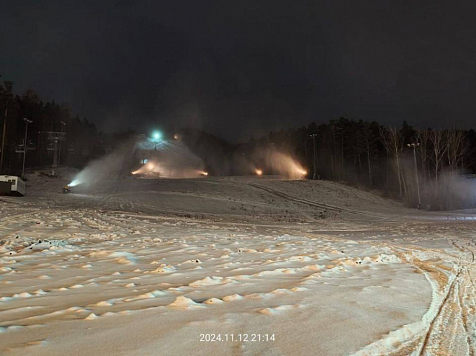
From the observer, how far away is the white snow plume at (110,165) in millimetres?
53275

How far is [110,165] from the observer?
2427 inches

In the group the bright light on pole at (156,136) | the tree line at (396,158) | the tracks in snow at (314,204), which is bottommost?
the tracks in snow at (314,204)

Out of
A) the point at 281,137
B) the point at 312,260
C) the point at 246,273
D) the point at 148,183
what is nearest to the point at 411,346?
the point at 246,273

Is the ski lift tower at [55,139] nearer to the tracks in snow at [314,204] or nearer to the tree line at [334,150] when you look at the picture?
the tree line at [334,150]

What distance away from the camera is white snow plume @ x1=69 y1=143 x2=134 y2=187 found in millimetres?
53275

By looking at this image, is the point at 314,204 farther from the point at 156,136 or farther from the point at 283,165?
the point at 156,136

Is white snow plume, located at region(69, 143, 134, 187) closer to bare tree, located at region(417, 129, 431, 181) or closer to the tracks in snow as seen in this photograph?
the tracks in snow

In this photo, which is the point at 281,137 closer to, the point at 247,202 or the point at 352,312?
the point at 247,202

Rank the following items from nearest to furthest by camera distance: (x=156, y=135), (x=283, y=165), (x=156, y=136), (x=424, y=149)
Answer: (x=424, y=149) → (x=283, y=165) → (x=156, y=136) → (x=156, y=135)

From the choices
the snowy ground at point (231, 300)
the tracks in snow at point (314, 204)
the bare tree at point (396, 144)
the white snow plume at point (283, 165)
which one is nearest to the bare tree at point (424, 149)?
the bare tree at point (396, 144)

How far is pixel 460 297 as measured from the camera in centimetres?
357

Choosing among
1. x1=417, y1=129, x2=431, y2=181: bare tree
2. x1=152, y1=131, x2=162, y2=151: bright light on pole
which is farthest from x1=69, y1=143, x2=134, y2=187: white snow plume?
x1=417, y1=129, x2=431, y2=181: bare tree

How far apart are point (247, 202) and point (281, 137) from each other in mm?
51148

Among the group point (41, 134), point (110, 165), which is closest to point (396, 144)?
point (110, 165)
